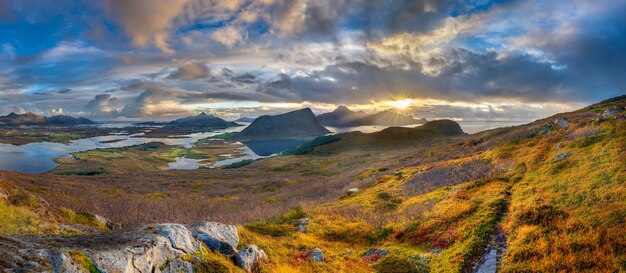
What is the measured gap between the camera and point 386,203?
123ft

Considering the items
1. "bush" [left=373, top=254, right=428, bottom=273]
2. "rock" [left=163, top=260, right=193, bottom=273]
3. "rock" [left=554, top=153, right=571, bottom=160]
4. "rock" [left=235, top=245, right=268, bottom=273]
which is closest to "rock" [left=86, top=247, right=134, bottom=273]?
"rock" [left=163, top=260, right=193, bottom=273]

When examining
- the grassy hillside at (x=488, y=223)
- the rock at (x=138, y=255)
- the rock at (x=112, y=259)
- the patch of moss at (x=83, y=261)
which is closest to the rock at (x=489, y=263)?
the grassy hillside at (x=488, y=223)

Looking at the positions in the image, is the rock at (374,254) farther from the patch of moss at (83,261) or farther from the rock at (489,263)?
the patch of moss at (83,261)

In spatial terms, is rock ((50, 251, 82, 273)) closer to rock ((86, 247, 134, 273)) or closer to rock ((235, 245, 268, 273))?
rock ((86, 247, 134, 273))

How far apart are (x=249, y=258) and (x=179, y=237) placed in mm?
3495

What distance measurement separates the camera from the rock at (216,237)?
44.1 feet

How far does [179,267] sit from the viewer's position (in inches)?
408

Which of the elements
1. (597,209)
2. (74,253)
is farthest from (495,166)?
(74,253)

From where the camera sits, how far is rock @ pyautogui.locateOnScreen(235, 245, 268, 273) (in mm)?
13070

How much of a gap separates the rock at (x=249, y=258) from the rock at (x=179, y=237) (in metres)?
2.02

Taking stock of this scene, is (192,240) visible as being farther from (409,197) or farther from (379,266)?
(409,197)

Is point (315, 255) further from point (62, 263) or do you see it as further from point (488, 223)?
point (62, 263)

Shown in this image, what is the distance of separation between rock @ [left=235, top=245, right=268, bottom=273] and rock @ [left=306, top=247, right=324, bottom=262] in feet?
13.5

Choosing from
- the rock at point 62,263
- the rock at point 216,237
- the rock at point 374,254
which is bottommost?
the rock at point 374,254
